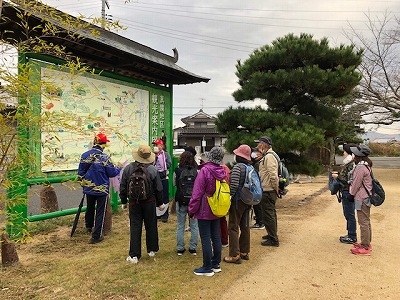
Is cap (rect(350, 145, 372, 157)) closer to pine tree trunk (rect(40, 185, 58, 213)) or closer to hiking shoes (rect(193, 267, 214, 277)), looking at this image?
hiking shoes (rect(193, 267, 214, 277))

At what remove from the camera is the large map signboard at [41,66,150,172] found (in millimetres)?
5184

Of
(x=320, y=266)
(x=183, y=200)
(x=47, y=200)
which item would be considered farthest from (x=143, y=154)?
(x=47, y=200)

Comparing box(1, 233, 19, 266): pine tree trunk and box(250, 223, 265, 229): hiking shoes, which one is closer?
box(1, 233, 19, 266): pine tree trunk

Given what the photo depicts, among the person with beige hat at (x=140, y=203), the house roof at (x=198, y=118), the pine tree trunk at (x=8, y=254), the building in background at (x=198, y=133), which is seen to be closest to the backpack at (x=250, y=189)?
the person with beige hat at (x=140, y=203)

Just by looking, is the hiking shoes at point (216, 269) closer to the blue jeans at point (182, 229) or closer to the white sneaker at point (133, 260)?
the blue jeans at point (182, 229)

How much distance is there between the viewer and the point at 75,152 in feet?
18.8

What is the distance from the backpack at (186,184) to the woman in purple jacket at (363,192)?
2.24m

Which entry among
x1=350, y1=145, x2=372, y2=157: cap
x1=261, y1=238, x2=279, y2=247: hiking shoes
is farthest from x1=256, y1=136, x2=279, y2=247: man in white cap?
x1=350, y1=145, x2=372, y2=157: cap

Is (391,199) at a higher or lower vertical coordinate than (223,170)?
lower

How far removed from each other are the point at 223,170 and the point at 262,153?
5.87 ft

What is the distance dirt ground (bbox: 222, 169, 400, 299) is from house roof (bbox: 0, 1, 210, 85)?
11.4ft

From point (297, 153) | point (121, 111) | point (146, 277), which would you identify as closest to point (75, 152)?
point (121, 111)

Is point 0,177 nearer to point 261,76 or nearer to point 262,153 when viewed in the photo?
point 262,153

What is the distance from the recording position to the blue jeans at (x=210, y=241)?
13.3ft
